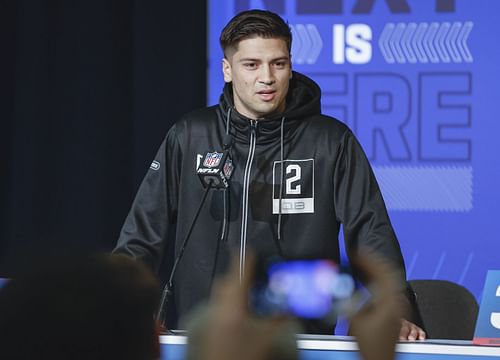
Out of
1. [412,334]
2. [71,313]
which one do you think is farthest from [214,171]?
[71,313]

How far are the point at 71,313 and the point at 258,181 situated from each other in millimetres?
2106

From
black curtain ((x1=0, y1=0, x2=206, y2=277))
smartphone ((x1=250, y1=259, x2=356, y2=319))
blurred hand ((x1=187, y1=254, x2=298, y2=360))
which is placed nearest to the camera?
blurred hand ((x1=187, y1=254, x2=298, y2=360))

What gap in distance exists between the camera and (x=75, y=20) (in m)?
4.34

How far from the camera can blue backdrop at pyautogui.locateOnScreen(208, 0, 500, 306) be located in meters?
4.06

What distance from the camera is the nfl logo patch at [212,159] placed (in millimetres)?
2598

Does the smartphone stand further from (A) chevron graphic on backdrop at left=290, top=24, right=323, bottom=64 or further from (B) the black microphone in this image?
(A) chevron graphic on backdrop at left=290, top=24, right=323, bottom=64

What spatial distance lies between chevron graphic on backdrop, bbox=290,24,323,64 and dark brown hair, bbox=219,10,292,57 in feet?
4.15

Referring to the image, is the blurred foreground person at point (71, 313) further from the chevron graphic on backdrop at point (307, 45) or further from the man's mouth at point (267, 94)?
the chevron graphic on backdrop at point (307, 45)

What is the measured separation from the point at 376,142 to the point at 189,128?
4.57 ft

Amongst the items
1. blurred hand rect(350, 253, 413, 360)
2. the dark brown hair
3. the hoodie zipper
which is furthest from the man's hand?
blurred hand rect(350, 253, 413, 360)

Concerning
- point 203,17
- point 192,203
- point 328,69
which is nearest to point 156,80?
point 203,17

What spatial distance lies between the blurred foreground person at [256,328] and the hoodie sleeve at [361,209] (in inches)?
74.3

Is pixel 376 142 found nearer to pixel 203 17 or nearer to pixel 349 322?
pixel 203 17

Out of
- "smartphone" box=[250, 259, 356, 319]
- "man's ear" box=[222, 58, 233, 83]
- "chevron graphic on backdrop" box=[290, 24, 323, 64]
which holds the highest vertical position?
"chevron graphic on backdrop" box=[290, 24, 323, 64]
